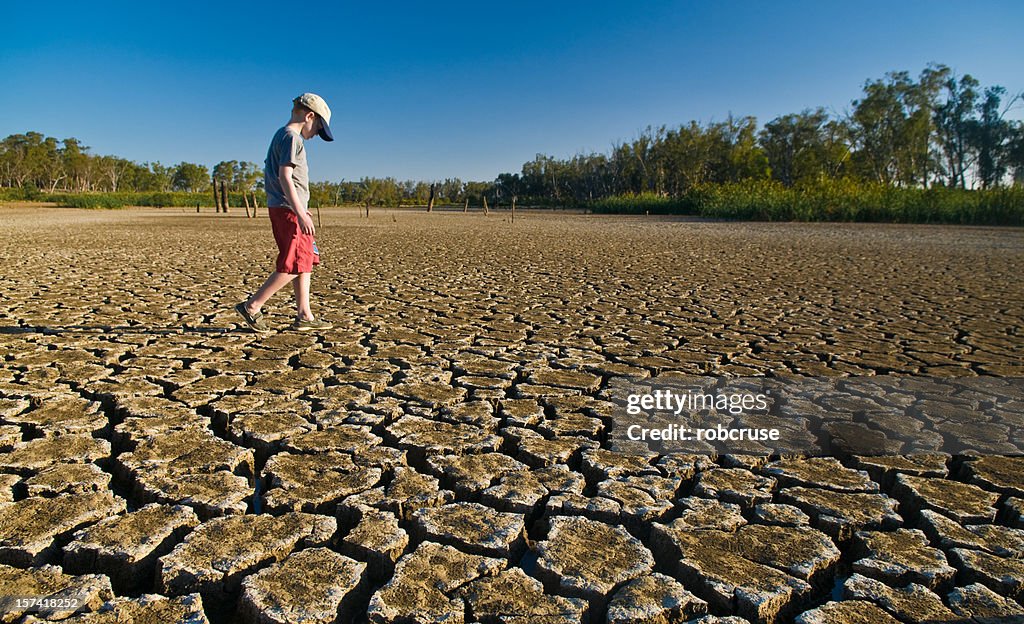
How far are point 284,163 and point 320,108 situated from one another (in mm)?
406

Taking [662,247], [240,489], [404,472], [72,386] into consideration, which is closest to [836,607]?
[404,472]

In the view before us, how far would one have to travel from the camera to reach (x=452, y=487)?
2094 millimetres

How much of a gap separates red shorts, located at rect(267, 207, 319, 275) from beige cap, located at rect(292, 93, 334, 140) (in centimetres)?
54

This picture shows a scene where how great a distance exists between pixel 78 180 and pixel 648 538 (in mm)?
95063

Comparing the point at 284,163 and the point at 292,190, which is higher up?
the point at 284,163

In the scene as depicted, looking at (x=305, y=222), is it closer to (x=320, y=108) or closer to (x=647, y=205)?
(x=320, y=108)

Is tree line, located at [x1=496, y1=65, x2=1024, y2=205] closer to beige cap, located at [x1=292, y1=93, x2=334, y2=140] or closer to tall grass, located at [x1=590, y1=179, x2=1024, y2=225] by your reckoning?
tall grass, located at [x1=590, y1=179, x2=1024, y2=225]

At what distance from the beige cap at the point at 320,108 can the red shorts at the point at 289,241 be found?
54 cm

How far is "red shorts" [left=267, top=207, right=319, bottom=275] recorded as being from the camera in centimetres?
399

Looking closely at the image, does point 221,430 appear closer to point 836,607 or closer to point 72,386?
point 72,386

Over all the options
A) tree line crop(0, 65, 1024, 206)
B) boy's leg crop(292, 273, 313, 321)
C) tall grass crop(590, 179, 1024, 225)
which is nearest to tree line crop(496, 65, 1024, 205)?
tree line crop(0, 65, 1024, 206)

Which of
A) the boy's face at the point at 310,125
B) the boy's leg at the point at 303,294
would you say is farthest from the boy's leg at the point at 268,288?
the boy's face at the point at 310,125

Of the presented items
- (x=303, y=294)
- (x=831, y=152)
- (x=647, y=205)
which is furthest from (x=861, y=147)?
(x=303, y=294)

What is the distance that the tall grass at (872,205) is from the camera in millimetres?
22031
